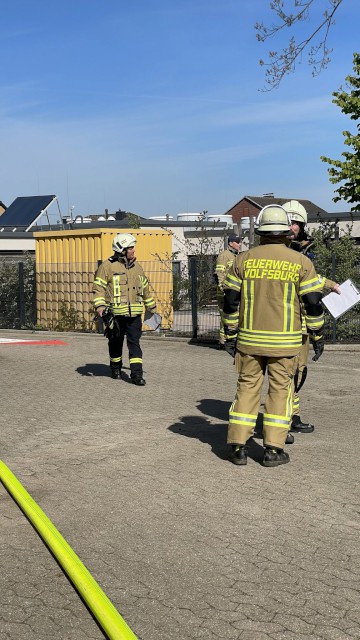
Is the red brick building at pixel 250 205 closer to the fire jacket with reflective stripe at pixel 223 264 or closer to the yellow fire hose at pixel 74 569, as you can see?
the fire jacket with reflective stripe at pixel 223 264

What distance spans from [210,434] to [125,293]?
3.66 m

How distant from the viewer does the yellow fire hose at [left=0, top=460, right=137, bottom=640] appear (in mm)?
3859

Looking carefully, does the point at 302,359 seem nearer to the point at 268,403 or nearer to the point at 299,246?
the point at 299,246

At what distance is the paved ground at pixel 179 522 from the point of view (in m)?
4.08

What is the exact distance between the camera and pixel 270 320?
6.72 metres

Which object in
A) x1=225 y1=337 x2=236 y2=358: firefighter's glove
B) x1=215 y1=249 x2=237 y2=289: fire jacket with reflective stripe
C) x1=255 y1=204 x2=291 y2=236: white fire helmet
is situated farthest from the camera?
x1=215 y1=249 x2=237 y2=289: fire jacket with reflective stripe

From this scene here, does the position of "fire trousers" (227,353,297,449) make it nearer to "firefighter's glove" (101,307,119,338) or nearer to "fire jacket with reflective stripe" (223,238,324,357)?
"fire jacket with reflective stripe" (223,238,324,357)

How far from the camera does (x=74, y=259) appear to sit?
65.7ft

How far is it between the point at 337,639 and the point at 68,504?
2.51 metres

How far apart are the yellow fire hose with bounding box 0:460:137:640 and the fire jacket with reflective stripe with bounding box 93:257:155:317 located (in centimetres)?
523

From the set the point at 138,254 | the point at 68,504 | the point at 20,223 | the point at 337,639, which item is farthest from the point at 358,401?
the point at 20,223

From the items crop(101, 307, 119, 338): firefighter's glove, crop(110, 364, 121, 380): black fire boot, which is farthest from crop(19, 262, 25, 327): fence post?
crop(101, 307, 119, 338): firefighter's glove

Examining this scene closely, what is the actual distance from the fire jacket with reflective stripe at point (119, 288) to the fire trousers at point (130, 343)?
0.12 meters

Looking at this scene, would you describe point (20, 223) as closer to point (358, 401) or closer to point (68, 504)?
point (358, 401)
